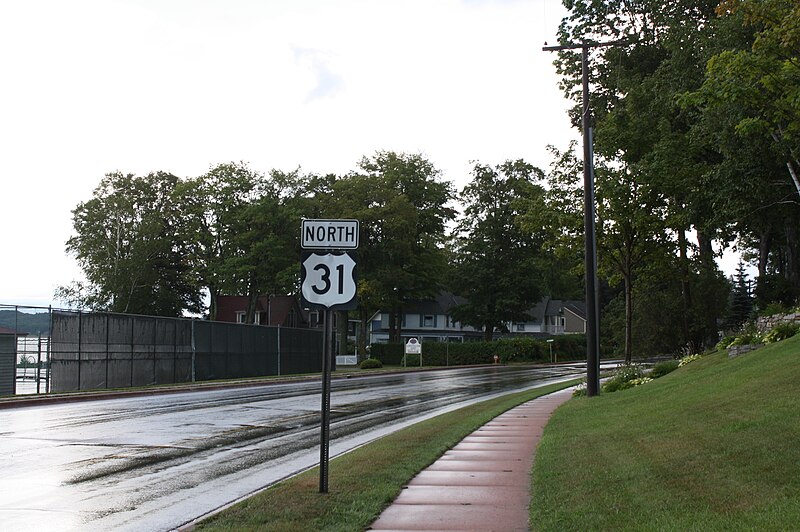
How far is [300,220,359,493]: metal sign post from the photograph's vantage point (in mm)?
8750

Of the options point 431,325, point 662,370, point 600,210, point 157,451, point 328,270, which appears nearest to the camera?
point 328,270

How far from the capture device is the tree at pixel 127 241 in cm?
6988

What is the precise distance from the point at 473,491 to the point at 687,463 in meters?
2.29

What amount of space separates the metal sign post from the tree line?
9.27 m

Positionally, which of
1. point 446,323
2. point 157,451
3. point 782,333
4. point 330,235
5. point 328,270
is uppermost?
point 446,323

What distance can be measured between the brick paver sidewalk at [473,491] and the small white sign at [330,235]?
2810mm

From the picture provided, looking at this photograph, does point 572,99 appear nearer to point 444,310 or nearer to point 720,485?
point 720,485

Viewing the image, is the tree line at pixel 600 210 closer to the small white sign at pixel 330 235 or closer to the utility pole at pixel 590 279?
the utility pole at pixel 590 279

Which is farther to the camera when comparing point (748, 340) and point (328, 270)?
point (748, 340)

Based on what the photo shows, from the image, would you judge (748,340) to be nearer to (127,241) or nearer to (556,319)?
(127,241)

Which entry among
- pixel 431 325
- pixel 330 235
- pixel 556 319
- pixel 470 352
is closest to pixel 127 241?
pixel 470 352

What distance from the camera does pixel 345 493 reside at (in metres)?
8.51

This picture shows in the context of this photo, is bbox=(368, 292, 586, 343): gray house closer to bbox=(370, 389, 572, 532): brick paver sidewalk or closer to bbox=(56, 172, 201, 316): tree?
bbox=(56, 172, 201, 316): tree

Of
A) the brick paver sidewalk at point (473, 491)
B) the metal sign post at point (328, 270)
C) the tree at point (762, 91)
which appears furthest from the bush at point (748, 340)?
the metal sign post at point (328, 270)
